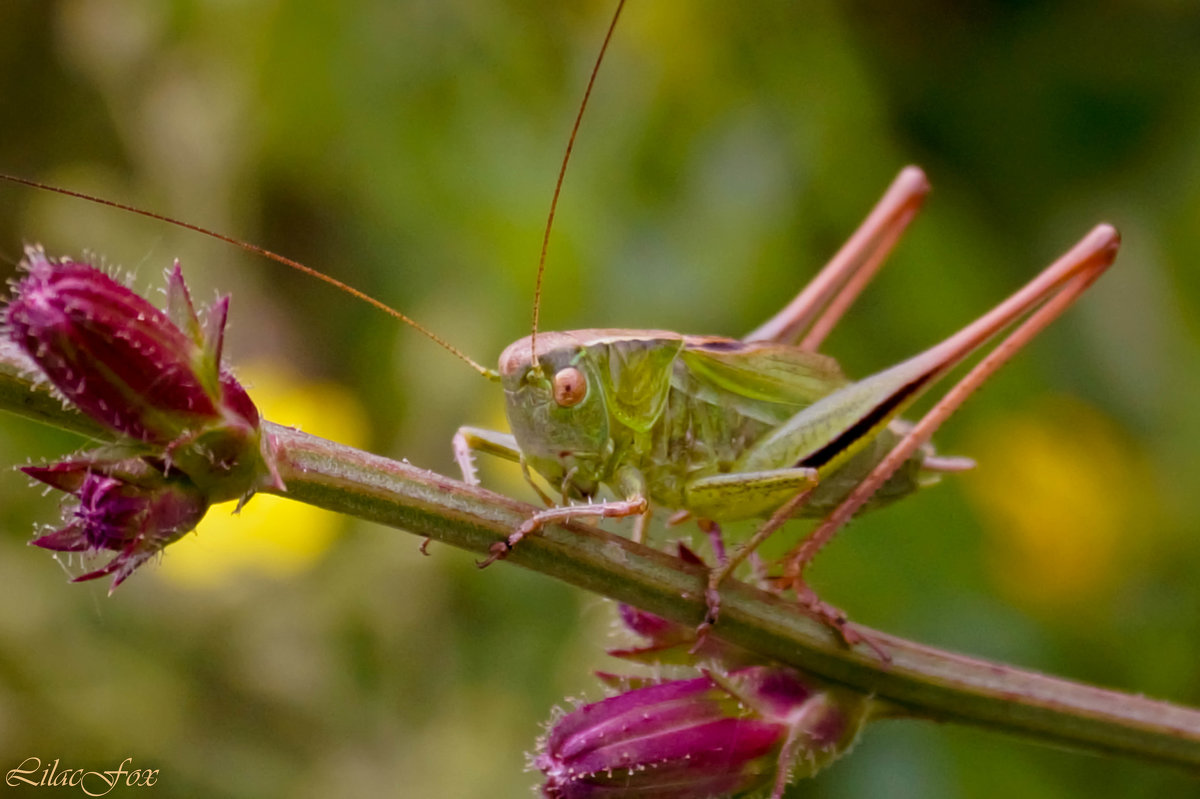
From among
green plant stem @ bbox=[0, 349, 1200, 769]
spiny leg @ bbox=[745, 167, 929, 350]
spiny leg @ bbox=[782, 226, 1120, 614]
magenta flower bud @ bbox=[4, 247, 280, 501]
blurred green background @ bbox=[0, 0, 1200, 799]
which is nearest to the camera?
magenta flower bud @ bbox=[4, 247, 280, 501]

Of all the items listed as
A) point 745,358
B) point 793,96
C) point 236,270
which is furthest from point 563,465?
point 236,270

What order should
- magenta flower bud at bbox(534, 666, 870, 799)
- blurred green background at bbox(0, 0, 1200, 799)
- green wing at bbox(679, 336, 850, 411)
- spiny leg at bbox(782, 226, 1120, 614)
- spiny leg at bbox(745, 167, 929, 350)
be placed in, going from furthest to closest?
1. blurred green background at bbox(0, 0, 1200, 799)
2. spiny leg at bbox(745, 167, 929, 350)
3. green wing at bbox(679, 336, 850, 411)
4. spiny leg at bbox(782, 226, 1120, 614)
5. magenta flower bud at bbox(534, 666, 870, 799)

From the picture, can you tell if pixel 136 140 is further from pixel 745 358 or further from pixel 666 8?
pixel 745 358

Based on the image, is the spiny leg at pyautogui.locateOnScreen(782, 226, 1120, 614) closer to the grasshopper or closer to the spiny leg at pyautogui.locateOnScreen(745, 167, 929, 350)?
the grasshopper
